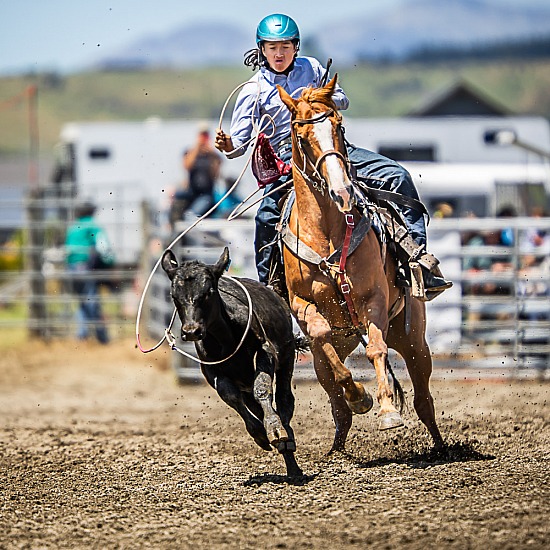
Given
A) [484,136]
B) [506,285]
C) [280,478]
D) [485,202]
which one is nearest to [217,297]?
[280,478]

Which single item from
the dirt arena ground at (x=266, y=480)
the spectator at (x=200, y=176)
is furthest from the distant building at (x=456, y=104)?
the dirt arena ground at (x=266, y=480)

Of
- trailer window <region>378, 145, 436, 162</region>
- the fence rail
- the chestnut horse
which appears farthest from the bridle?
trailer window <region>378, 145, 436, 162</region>

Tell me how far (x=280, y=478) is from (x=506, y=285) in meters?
5.95

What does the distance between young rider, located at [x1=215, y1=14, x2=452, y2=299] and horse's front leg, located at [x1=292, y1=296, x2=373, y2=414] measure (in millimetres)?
736

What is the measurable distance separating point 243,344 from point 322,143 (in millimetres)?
1288

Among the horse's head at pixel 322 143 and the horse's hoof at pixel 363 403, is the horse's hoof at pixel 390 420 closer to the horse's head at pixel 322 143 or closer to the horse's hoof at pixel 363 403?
the horse's hoof at pixel 363 403

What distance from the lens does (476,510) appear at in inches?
185

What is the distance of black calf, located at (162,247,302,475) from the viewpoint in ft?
18.5

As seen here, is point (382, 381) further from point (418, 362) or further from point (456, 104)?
point (456, 104)

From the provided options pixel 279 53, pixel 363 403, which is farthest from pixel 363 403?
pixel 279 53

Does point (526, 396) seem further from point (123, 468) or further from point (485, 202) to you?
point (485, 202)

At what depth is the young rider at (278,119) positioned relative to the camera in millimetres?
6137

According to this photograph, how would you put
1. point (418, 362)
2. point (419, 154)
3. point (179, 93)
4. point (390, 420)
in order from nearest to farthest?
point (390, 420) < point (418, 362) < point (419, 154) < point (179, 93)

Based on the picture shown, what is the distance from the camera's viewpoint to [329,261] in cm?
572
